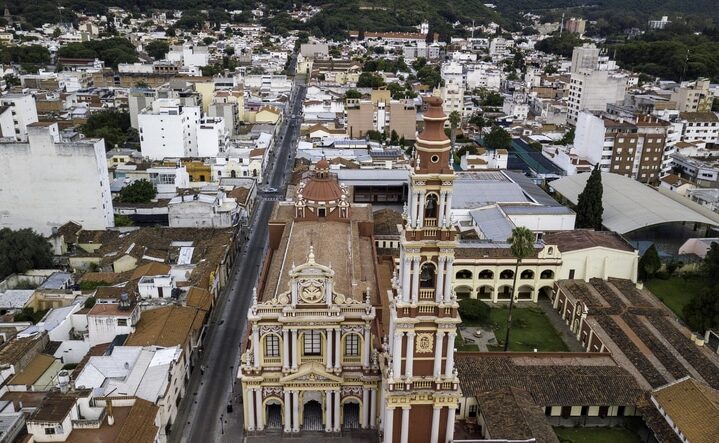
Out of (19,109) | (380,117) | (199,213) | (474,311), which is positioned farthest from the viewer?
(380,117)

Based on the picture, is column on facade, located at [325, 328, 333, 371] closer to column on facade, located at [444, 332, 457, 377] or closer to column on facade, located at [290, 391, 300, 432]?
column on facade, located at [290, 391, 300, 432]

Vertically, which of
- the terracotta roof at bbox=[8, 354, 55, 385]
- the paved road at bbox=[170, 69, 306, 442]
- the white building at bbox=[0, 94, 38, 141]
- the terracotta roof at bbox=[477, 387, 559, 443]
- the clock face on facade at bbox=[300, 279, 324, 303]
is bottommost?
the paved road at bbox=[170, 69, 306, 442]

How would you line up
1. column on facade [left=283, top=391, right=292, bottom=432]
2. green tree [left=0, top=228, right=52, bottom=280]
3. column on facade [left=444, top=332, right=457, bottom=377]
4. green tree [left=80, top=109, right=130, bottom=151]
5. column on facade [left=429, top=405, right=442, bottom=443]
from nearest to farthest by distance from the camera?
column on facade [left=444, top=332, right=457, bottom=377]
column on facade [left=429, top=405, right=442, bottom=443]
column on facade [left=283, top=391, right=292, bottom=432]
green tree [left=0, top=228, right=52, bottom=280]
green tree [left=80, top=109, right=130, bottom=151]

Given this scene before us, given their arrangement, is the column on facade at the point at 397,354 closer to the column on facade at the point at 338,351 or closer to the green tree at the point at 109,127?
the column on facade at the point at 338,351

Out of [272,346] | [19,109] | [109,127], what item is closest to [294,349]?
[272,346]

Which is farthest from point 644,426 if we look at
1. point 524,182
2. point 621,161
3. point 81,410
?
point 621,161

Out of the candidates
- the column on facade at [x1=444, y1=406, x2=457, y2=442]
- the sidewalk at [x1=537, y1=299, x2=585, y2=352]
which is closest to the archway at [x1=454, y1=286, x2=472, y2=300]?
the sidewalk at [x1=537, y1=299, x2=585, y2=352]

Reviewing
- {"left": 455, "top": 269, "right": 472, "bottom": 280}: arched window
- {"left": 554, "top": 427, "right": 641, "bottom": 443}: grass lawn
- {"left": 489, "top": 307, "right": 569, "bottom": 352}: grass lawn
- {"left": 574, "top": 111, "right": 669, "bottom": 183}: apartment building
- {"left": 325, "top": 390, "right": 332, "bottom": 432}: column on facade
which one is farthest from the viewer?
{"left": 574, "top": 111, "right": 669, "bottom": 183}: apartment building

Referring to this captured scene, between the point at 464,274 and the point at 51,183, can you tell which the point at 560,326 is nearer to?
the point at 464,274
